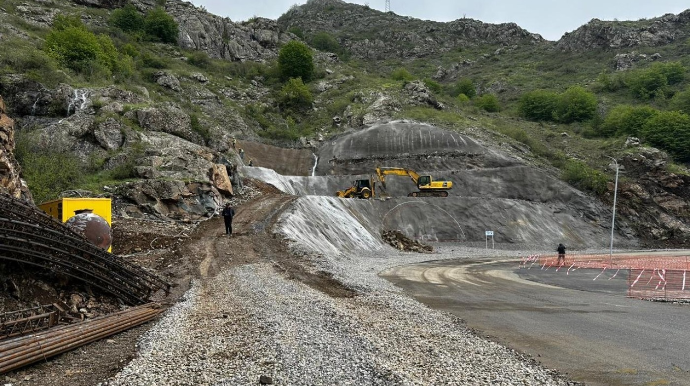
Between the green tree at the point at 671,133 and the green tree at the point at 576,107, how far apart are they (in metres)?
19.0

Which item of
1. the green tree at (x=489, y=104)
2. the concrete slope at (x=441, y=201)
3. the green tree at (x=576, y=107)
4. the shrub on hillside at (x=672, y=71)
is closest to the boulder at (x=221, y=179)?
the concrete slope at (x=441, y=201)

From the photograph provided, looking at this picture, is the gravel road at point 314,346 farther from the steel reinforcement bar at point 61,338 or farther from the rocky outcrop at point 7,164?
the rocky outcrop at point 7,164

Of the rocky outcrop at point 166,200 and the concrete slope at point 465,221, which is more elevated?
the rocky outcrop at point 166,200

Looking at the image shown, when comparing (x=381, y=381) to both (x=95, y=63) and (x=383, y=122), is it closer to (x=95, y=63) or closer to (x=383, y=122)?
(x=95, y=63)

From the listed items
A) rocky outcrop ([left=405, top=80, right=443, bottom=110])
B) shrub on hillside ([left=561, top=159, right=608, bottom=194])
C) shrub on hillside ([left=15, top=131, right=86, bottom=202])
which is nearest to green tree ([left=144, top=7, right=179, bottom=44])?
rocky outcrop ([left=405, top=80, right=443, bottom=110])

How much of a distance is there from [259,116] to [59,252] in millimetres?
60099

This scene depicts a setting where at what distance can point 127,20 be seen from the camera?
83375 mm

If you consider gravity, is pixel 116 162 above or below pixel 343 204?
above

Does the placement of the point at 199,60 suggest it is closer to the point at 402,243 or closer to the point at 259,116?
the point at 259,116

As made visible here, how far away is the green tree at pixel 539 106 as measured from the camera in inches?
3531

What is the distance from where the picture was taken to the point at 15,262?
978cm

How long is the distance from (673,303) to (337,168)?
148 ft

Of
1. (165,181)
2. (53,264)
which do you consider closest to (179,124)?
(165,181)

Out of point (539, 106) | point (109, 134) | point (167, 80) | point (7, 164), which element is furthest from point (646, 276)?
point (539, 106)
